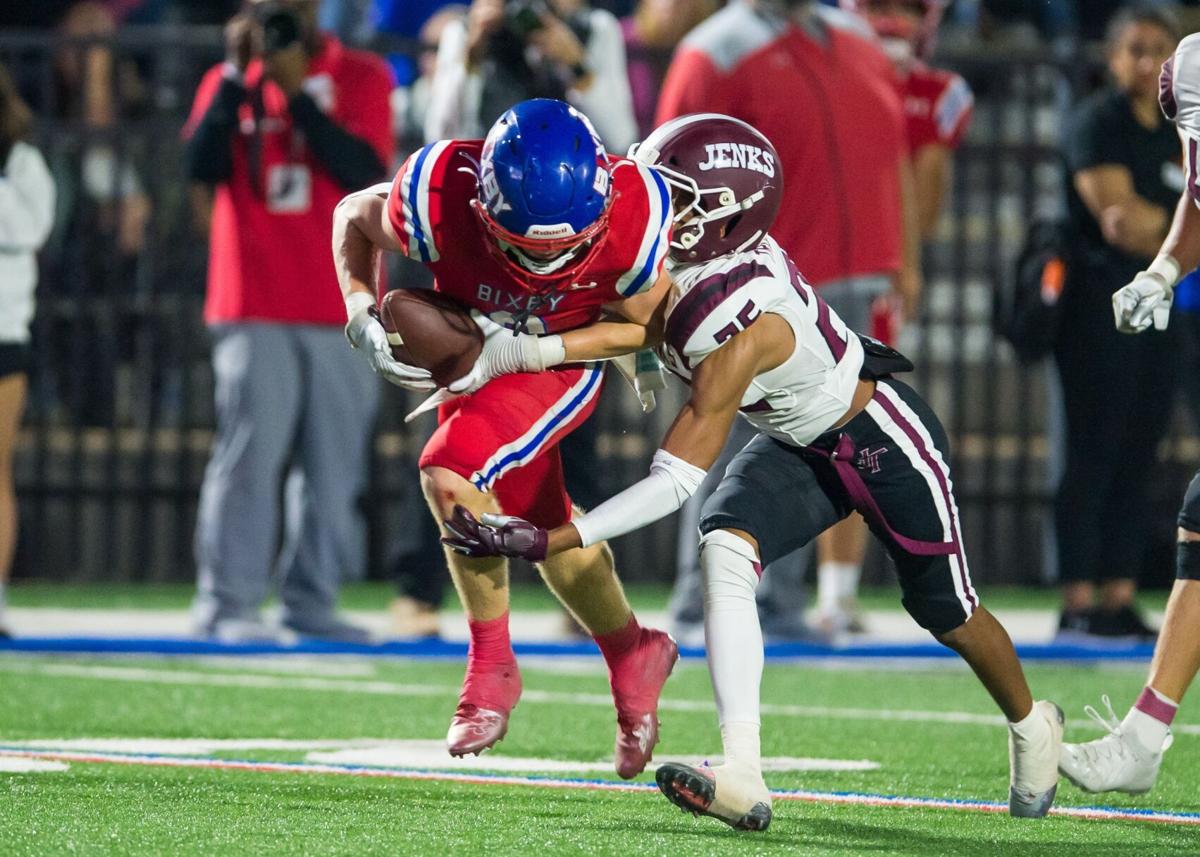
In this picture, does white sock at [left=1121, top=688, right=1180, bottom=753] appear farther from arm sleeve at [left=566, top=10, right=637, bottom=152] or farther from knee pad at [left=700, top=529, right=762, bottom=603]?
arm sleeve at [left=566, top=10, right=637, bottom=152]

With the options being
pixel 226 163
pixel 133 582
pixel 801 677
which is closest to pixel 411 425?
pixel 133 582

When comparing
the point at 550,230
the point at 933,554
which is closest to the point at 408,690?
the point at 933,554

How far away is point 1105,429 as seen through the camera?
26.2 ft

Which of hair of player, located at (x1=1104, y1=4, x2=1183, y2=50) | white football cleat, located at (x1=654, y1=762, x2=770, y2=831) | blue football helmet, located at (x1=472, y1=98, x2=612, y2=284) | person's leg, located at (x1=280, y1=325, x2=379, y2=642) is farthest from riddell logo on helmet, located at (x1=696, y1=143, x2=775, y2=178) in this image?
hair of player, located at (x1=1104, y1=4, x2=1183, y2=50)

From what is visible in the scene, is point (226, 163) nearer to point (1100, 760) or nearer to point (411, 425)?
point (411, 425)

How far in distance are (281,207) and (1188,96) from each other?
3586 mm

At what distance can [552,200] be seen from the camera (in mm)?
4371

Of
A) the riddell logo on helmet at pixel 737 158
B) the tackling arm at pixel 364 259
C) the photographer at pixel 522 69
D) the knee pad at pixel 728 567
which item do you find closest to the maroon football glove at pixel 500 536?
the knee pad at pixel 728 567

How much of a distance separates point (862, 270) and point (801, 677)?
139cm

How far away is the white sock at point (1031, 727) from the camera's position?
4.70m

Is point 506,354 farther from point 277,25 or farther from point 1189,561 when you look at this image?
point 277,25

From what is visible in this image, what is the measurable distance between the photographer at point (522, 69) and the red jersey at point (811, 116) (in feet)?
0.71

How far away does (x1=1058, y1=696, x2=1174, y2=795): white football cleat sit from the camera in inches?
187

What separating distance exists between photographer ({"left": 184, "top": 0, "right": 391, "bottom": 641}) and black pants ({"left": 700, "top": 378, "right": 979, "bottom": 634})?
10.3 feet
